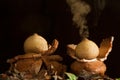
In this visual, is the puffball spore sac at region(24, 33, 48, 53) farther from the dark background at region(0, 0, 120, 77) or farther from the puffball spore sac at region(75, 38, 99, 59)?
the dark background at region(0, 0, 120, 77)

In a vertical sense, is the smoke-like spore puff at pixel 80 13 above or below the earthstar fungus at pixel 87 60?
above

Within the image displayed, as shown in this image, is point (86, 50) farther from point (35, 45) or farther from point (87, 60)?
point (35, 45)

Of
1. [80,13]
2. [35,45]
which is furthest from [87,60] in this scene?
[80,13]

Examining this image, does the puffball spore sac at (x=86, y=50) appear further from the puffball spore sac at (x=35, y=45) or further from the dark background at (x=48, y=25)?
the dark background at (x=48, y=25)

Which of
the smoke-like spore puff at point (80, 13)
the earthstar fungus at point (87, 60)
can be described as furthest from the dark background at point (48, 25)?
the earthstar fungus at point (87, 60)

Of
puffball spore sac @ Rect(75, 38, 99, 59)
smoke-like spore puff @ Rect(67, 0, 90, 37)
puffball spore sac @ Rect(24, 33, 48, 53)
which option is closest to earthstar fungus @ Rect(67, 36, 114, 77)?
puffball spore sac @ Rect(75, 38, 99, 59)

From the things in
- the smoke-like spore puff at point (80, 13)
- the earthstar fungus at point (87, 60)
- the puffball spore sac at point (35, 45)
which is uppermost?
the smoke-like spore puff at point (80, 13)

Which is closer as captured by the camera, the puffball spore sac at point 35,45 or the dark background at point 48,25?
the puffball spore sac at point 35,45

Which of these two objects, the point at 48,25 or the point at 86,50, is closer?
the point at 86,50

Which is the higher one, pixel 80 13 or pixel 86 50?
pixel 80 13
